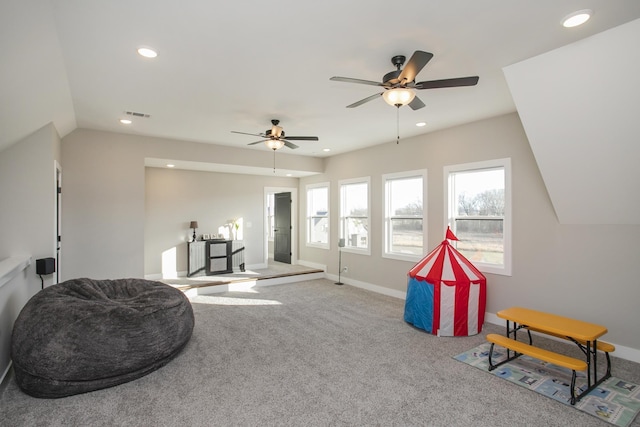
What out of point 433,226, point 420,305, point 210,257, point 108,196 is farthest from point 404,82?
point 210,257

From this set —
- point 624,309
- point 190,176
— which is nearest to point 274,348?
point 624,309

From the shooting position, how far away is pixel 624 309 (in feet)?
11.7

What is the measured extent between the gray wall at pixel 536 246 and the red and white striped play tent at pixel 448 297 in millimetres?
637

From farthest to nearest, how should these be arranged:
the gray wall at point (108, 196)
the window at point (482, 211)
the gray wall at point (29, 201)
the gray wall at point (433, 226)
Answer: the gray wall at point (108, 196) → the window at point (482, 211) → the gray wall at point (29, 201) → the gray wall at point (433, 226)

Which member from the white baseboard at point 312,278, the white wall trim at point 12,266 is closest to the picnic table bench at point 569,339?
the white baseboard at point 312,278

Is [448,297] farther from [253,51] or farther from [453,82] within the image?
[253,51]

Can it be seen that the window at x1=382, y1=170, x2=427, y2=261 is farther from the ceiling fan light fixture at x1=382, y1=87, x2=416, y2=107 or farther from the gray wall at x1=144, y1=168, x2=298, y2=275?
the gray wall at x1=144, y1=168, x2=298, y2=275

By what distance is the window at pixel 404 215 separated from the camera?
577 centimetres

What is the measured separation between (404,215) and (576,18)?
158 inches

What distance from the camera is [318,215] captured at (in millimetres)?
8328

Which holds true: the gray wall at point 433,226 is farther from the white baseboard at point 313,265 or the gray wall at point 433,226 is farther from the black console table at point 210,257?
the black console table at point 210,257

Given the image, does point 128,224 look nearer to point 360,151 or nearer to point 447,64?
point 360,151

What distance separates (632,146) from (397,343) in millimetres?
3066

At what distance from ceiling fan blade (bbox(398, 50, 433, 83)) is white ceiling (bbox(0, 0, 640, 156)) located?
0.26 m
